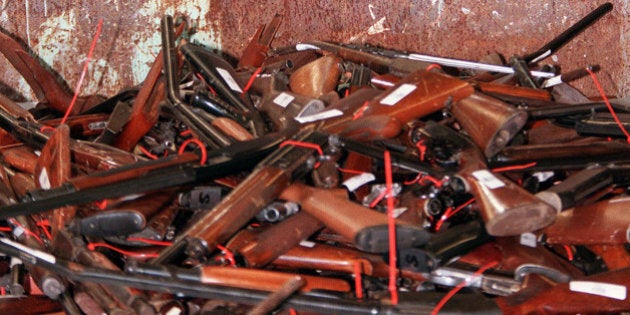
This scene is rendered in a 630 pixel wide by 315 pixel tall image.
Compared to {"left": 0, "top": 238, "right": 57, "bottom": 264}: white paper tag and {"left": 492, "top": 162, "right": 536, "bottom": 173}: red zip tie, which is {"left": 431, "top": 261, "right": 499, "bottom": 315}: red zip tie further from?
{"left": 0, "top": 238, "right": 57, "bottom": 264}: white paper tag

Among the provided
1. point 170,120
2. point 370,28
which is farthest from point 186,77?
point 370,28

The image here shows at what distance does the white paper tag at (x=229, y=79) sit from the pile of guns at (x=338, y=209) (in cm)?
3

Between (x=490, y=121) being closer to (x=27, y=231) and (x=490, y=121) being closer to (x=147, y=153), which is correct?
(x=147, y=153)

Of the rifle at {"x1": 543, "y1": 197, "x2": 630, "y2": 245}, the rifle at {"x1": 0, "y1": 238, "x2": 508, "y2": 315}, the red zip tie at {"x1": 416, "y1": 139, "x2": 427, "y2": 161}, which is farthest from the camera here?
the red zip tie at {"x1": 416, "y1": 139, "x2": 427, "y2": 161}

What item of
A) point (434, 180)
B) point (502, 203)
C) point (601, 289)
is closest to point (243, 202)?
point (434, 180)

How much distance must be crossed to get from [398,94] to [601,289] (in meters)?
0.66

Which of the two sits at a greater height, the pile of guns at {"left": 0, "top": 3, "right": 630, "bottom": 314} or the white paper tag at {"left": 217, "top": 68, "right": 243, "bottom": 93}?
the white paper tag at {"left": 217, "top": 68, "right": 243, "bottom": 93}

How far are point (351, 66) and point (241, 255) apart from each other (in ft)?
3.00

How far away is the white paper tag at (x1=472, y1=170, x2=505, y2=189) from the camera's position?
5.47ft

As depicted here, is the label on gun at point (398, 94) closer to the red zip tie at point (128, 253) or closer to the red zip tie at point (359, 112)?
the red zip tie at point (359, 112)

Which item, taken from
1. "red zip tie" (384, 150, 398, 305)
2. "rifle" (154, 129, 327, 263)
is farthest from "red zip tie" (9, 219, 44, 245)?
"red zip tie" (384, 150, 398, 305)

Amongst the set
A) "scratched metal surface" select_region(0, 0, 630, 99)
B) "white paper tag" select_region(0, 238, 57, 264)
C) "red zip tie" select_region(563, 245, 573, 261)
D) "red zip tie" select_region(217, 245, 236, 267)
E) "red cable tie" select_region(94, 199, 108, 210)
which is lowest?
"white paper tag" select_region(0, 238, 57, 264)

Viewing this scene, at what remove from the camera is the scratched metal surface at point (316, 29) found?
274cm

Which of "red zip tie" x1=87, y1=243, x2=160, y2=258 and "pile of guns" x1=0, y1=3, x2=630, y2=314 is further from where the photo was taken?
"red zip tie" x1=87, y1=243, x2=160, y2=258
